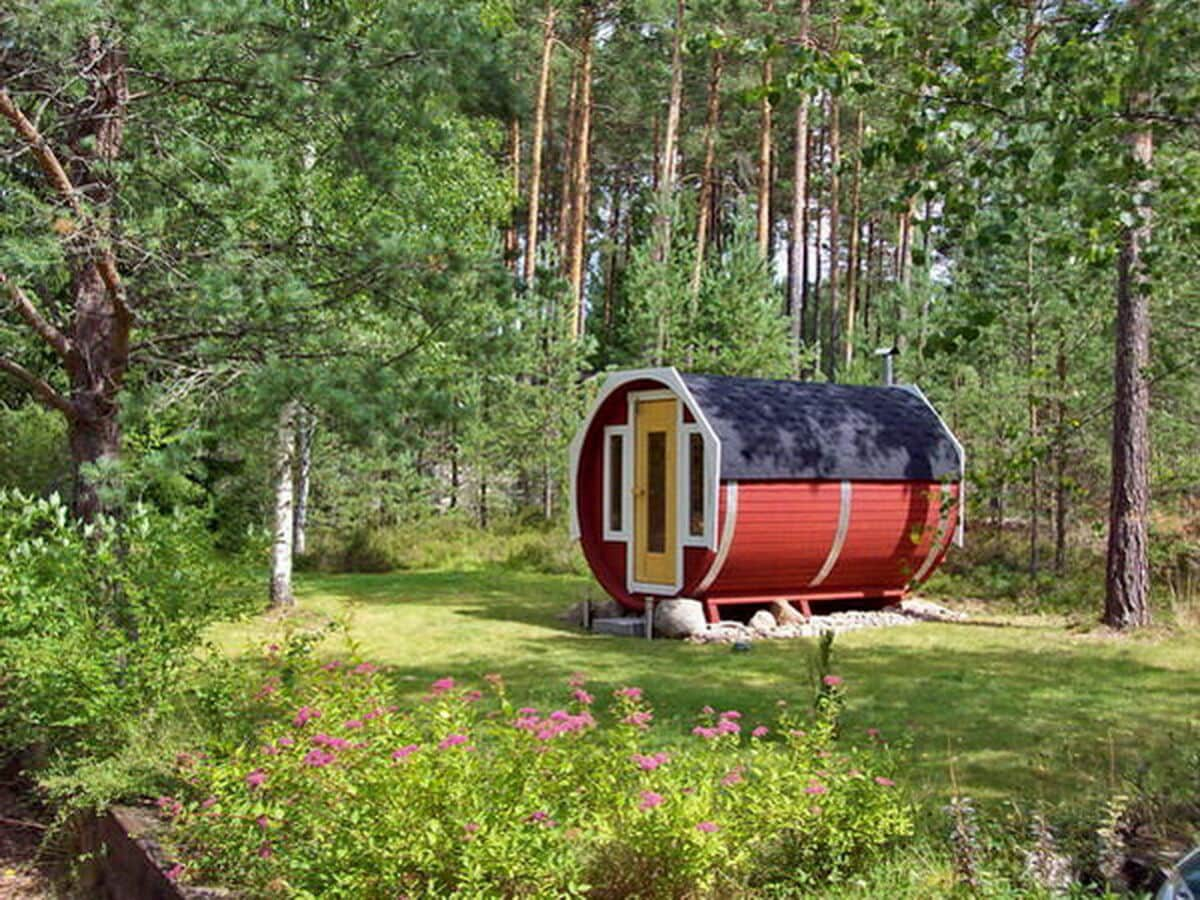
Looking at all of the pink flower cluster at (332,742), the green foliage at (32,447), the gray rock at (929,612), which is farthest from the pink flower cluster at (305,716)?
the gray rock at (929,612)

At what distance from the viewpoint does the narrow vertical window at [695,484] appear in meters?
11.5

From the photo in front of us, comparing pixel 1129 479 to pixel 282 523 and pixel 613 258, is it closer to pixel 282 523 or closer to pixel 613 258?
pixel 282 523

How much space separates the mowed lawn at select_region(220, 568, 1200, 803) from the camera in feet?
20.9

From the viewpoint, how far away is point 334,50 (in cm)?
638

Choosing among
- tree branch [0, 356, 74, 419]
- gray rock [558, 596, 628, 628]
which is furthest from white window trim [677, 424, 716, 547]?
tree branch [0, 356, 74, 419]

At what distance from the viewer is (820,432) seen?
12.1 metres

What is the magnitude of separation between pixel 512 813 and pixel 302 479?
11.9 metres

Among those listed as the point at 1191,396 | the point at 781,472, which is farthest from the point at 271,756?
the point at 1191,396

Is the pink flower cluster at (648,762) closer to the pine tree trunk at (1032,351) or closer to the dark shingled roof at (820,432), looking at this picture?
the dark shingled roof at (820,432)

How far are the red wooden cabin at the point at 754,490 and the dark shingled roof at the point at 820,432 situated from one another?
2cm

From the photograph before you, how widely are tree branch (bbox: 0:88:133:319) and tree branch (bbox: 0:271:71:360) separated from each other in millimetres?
392

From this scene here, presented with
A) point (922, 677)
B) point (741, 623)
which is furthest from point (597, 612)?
point (922, 677)

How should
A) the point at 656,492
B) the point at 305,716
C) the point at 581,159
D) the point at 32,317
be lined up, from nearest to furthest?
1. the point at 305,716
2. the point at 32,317
3. the point at 656,492
4. the point at 581,159

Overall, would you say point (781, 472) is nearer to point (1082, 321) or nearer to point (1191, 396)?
point (1082, 321)
